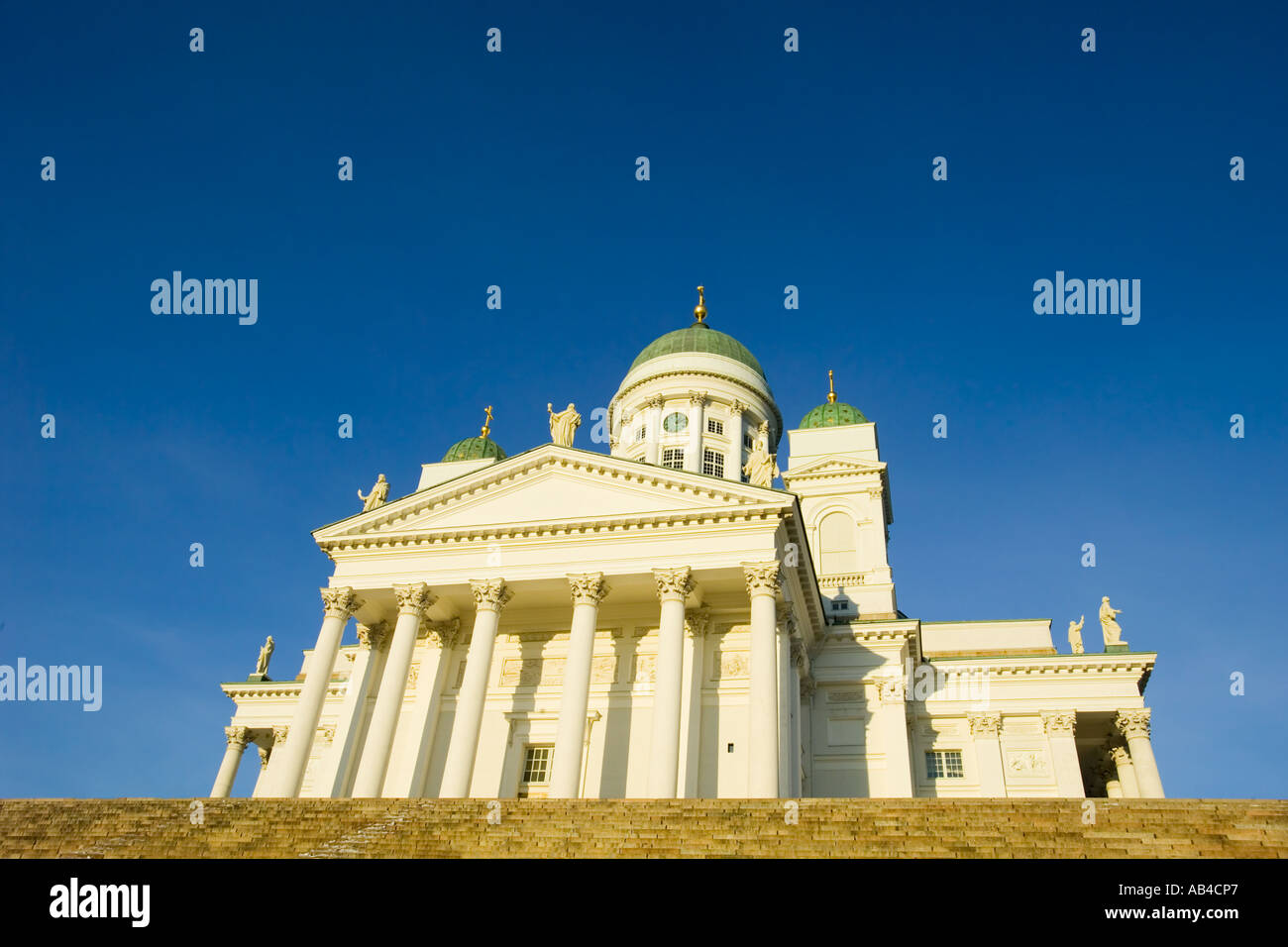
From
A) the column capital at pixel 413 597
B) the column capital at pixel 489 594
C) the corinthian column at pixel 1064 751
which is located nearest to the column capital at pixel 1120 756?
the corinthian column at pixel 1064 751

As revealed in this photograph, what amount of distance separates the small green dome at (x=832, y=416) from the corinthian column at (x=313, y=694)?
2474cm

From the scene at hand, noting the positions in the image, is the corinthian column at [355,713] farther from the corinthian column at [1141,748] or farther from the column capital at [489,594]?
the corinthian column at [1141,748]

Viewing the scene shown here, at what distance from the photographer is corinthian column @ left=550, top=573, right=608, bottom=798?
2362 centimetres

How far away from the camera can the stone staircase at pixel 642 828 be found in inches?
556

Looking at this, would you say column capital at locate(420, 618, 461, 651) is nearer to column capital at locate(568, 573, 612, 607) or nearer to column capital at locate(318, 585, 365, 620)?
column capital at locate(318, 585, 365, 620)

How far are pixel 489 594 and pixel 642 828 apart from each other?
12.7 m

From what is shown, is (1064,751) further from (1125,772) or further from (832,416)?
(832,416)

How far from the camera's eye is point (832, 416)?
147 ft

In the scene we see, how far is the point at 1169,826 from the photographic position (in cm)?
1434

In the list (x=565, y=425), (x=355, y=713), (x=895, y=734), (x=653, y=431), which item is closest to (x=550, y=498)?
(x=565, y=425)

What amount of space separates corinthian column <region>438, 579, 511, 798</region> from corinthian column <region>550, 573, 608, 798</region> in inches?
90.4
